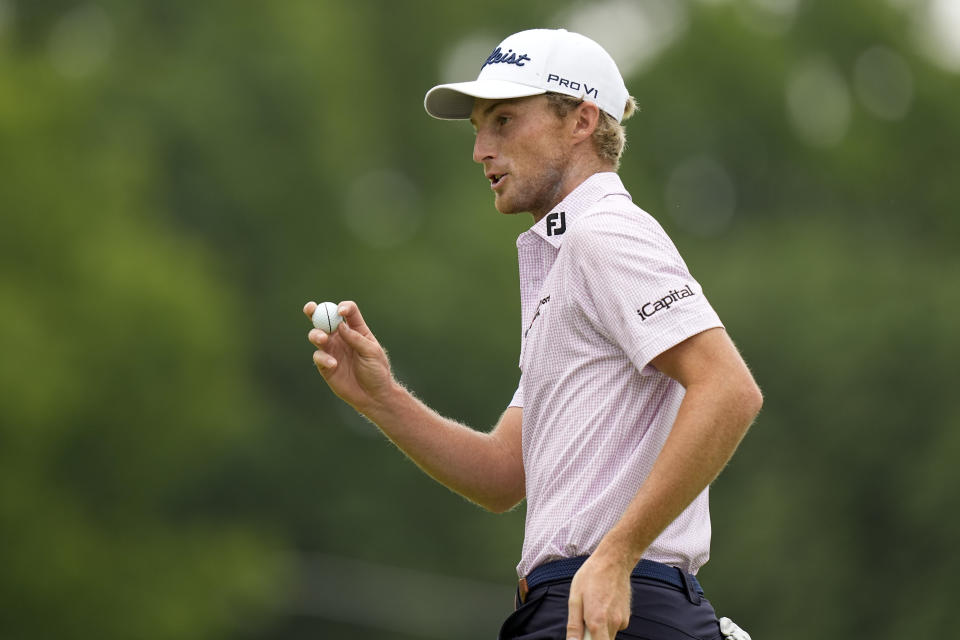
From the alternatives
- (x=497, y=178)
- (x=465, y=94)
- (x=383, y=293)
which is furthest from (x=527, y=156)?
(x=383, y=293)

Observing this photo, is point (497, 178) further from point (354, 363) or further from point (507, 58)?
point (354, 363)

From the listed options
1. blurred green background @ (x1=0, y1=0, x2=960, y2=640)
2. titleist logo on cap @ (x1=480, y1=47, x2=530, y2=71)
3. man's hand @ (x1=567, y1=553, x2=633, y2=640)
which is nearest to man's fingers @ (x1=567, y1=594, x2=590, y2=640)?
man's hand @ (x1=567, y1=553, x2=633, y2=640)

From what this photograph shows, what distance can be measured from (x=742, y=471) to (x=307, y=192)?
1663cm

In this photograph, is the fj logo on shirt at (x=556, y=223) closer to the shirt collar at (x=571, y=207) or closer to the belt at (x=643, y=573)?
the shirt collar at (x=571, y=207)

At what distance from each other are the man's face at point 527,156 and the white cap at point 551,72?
0.07 meters

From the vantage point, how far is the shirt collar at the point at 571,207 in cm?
557

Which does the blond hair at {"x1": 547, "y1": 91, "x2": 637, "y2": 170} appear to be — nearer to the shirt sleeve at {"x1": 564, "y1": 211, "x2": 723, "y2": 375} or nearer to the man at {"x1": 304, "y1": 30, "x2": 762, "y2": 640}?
the man at {"x1": 304, "y1": 30, "x2": 762, "y2": 640}

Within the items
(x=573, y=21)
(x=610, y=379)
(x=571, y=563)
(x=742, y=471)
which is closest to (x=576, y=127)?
(x=610, y=379)

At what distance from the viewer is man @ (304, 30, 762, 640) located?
4.91 m

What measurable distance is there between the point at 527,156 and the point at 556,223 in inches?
13.3

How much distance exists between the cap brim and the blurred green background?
2632 centimetres

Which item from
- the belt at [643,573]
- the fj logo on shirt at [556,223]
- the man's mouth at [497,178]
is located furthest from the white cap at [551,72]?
the belt at [643,573]

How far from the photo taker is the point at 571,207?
18.4ft

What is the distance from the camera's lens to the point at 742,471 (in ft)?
114
